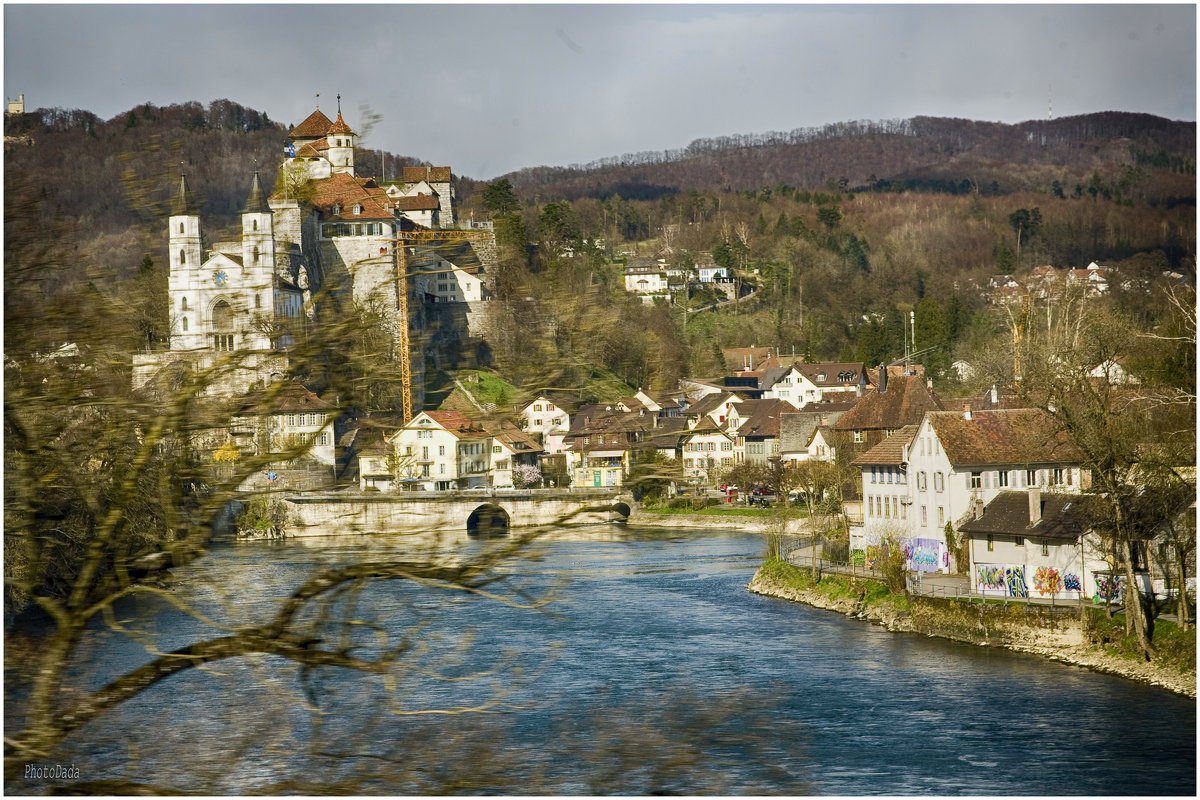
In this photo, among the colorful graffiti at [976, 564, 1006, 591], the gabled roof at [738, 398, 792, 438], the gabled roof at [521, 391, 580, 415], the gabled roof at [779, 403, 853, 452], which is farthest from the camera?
the gabled roof at [738, 398, 792, 438]

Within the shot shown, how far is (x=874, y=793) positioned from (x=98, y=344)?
8.22 m

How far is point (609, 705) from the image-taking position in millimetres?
11398

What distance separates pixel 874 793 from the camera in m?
9.92

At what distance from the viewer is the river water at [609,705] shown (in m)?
3.32

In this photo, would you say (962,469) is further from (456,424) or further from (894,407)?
(456,424)

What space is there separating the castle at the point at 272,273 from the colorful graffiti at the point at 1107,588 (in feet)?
47.4

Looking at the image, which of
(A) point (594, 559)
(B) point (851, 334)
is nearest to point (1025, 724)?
(A) point (594, 559)

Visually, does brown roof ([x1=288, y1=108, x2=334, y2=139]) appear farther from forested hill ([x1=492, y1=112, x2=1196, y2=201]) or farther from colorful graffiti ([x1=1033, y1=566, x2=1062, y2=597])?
forested hill ([x1=492, y1=112, x2=1196, y2=201])

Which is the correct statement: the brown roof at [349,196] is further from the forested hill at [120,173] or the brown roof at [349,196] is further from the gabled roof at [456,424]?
the gabled roof at [456,424]

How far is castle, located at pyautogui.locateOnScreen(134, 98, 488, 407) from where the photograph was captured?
3305 millimetres

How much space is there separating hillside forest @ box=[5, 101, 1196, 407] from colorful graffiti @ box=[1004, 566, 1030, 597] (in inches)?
162

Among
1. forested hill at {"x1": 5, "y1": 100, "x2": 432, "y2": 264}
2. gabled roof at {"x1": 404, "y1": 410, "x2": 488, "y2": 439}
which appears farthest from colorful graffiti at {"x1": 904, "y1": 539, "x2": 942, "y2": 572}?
gabled roof at {"x1": 404, "y1": 410, "x2": 488, "y2": 439}

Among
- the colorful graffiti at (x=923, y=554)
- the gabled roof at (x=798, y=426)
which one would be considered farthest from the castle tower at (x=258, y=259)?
the gabled roof at (x=798, y=426)

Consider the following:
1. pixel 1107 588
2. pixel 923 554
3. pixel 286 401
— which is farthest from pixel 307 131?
pixel 923 554
